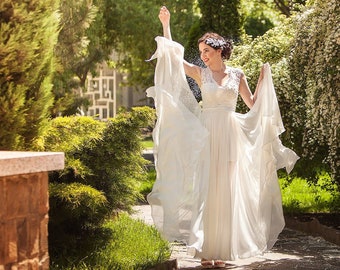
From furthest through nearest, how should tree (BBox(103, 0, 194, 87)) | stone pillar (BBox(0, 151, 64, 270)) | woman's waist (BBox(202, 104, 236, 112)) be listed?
tree (BBox(103, 0, 194, 87))
woman's waist (BBox(202, 104, 236, 112))
stone pillar (BBox(0, 151, 64, 270))

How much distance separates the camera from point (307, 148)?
34.9 ft

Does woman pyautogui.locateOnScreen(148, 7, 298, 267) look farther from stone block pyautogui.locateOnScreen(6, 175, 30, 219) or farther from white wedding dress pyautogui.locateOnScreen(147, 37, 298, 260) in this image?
stone block pyautogui.locateOnScreen(6, 175, 30, 219)

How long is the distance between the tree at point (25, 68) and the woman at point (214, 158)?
42.4 inches

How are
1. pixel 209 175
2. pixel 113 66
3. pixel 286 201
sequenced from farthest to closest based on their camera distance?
pixel 113 66 < pixel 286 201 < pixel 209 175

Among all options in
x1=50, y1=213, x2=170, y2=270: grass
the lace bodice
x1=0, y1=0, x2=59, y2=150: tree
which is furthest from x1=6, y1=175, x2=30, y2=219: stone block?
the lace bodice

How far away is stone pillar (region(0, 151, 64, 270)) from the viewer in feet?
14.1

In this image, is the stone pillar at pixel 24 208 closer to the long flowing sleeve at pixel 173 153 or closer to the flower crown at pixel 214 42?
the long flowing sleeve at pixel 173 153

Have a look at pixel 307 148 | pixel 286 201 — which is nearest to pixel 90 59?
pixel 286 201

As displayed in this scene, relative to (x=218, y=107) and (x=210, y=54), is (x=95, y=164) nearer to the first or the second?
(x=218, y=107)

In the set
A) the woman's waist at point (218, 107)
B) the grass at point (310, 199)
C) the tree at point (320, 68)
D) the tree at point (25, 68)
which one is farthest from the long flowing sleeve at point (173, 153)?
the grass at point (310, 199)

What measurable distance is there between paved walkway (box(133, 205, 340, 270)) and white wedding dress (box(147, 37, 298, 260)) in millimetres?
282

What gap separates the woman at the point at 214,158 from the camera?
23.9 ft

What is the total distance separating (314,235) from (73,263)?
157 inches

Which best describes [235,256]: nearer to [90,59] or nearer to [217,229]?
[217,229]
